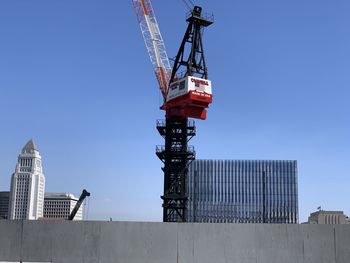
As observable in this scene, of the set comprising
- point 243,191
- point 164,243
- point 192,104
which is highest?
point 192,104

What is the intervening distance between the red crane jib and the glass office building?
113m

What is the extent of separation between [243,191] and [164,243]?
16247 cm

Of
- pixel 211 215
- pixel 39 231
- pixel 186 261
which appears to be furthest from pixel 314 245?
pixel 211 215

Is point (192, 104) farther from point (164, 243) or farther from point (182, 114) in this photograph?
point (164, 243)

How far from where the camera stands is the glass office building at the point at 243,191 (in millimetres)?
185000

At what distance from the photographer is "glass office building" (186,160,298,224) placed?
7283 inches

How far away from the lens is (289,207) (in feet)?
611

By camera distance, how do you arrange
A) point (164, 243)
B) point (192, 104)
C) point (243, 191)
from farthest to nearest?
point (243, 191), point (192, 104), point (164, 243)

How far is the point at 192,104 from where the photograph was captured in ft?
240

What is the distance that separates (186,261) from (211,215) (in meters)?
A: 159

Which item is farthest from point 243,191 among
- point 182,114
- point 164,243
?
point 164,243

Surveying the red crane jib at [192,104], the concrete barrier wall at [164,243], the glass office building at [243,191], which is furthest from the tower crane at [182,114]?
the glass office building at [243,191]

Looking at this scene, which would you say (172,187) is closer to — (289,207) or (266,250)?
(266,250)

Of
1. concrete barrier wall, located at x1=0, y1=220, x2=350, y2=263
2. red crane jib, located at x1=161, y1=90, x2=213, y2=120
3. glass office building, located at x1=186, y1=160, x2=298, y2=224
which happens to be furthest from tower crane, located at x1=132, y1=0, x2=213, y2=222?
glass office building, located at x1=186, y1=160, x2=298, y2=224
